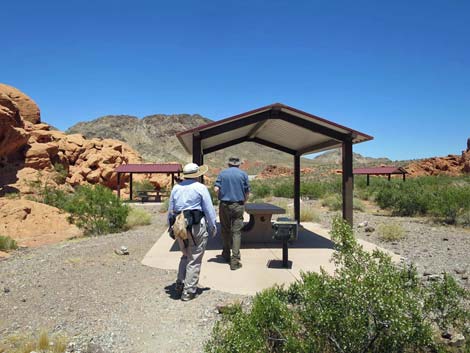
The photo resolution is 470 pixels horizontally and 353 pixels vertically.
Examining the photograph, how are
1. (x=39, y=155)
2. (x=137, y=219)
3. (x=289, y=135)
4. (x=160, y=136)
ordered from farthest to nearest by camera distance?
(x=160, y=136), (x=39, y=155), (x=137, y=219), (x=289, y=135)

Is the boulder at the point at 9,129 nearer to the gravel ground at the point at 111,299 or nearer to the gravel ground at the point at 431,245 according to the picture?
the gravel ground at the point at 111,299

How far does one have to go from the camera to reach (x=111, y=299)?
5.39m

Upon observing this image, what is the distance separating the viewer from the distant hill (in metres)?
94.2

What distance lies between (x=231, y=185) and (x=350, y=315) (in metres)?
3.97

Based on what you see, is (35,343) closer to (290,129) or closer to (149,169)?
(290,129)

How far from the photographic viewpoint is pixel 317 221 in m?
13.8

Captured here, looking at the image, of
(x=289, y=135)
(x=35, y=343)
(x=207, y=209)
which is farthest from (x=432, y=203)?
(x=35, y=343)

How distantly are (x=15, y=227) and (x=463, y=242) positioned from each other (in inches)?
603

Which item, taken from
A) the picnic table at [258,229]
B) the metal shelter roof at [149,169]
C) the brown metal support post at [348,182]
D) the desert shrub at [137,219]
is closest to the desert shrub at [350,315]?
the brown metal support post at [348,182]

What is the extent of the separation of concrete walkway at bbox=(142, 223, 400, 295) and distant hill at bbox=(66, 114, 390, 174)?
78.2m

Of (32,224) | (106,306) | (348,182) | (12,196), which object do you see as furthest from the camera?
(12,196)

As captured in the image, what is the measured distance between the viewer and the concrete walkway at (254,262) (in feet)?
19.4

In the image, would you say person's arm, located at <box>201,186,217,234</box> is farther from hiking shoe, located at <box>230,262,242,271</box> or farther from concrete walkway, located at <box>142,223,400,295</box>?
hiking shoe, located at <box>230,262,242,271</box>

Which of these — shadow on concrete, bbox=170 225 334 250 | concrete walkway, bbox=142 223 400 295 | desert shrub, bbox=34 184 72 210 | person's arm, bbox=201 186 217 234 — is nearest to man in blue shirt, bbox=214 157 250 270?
concrete walkway, bbox=142 223 400 295
